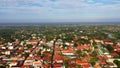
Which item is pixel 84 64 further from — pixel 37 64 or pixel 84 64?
pixel 37 64

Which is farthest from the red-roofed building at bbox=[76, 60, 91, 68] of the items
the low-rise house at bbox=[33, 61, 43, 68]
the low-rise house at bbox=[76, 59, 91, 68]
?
the low-rise house at bbox=[33, 61, 43, 68]

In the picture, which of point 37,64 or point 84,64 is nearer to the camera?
point 84,64

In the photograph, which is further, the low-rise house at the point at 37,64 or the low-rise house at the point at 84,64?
the low-rise house at the point at 37,64

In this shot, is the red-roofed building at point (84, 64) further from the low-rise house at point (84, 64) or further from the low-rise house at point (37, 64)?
the low-rise house at point (37, 64)

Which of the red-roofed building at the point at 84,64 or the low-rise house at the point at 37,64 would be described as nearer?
the red-roofed building at the point at 84,64

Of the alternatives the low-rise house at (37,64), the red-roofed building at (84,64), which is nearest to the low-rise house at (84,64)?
the red-roofed building at (84,64)

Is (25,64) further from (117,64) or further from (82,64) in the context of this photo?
(117,64)

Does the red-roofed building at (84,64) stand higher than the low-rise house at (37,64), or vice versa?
the red-roofed building at (84,64)

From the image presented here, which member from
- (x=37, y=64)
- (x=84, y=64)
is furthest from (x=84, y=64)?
(x=37, y=64)

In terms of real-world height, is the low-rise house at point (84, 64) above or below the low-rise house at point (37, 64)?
above

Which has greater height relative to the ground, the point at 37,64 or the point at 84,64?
the point at 84,64

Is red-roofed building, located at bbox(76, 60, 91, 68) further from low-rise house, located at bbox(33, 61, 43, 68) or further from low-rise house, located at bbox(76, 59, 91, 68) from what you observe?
low-rise house, located at bbox(33, 61, 43, 68)
